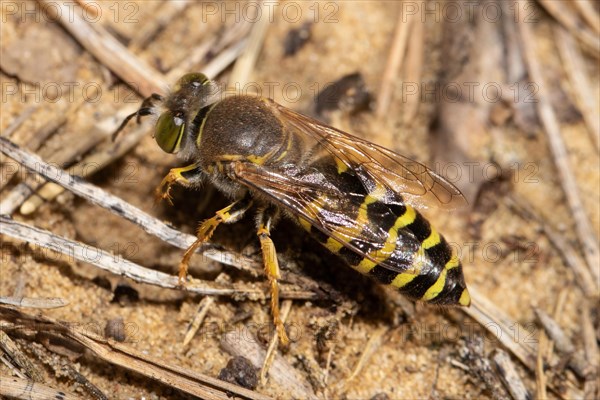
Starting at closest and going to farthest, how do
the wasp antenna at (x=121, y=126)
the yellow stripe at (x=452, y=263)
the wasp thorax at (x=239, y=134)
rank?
the yellow stripe at (x=452, y=263) → the wasp thorax at (x=239, y=134) → the wasp antenna at (x=121, y=126)

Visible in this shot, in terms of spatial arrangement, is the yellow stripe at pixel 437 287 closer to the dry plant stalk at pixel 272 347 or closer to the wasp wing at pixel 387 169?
the wasp wing at pixel 387 169

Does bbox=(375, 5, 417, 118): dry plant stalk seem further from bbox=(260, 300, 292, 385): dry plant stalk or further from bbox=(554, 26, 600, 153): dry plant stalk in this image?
bbox=(260, 300, 292, 385): dry plant stalk

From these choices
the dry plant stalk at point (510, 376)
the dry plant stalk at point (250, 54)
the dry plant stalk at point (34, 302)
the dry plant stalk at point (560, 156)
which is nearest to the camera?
the dry plant stalk at point (34, 302)

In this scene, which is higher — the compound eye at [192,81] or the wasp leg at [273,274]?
the compound eye at [192,81]

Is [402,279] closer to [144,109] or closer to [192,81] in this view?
[192,81]

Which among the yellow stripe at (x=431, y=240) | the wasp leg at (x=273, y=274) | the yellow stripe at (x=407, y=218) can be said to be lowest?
the wasp leg at (x=273, y=274)

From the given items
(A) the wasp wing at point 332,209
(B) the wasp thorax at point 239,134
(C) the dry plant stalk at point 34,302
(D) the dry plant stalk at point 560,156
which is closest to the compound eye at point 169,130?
(B) the wasp thorax at point 239,134
